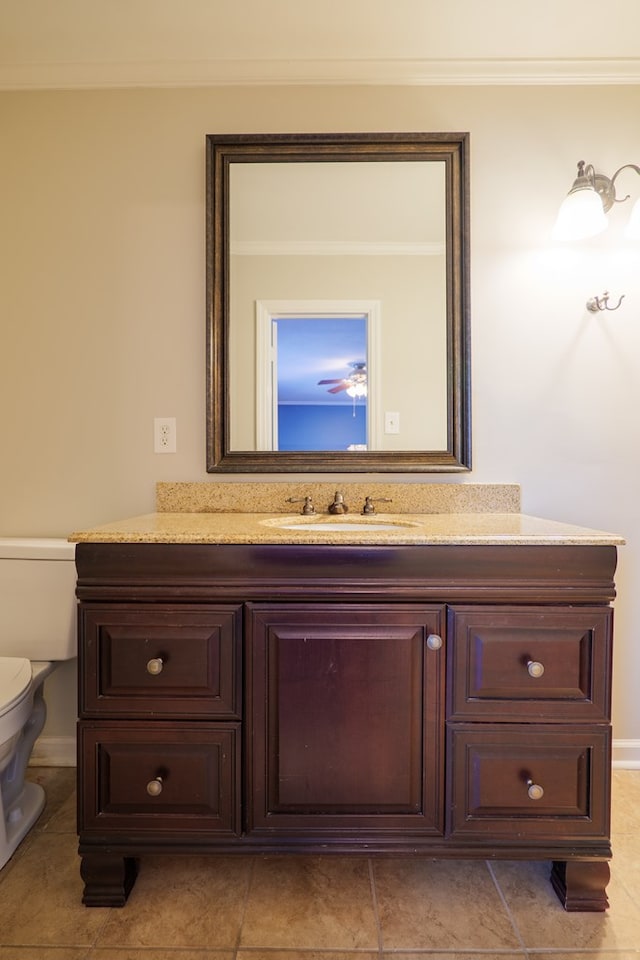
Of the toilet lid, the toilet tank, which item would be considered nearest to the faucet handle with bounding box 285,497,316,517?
the toilet tank

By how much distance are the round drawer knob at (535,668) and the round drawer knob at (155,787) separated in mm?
876

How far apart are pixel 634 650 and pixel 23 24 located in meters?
2.79

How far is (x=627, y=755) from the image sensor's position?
1.68 m

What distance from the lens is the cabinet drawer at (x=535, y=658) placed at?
1.12 m

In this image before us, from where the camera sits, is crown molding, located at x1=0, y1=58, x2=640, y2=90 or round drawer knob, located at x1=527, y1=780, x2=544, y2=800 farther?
crown molding, located at x1=0, y1=58, x2=640, y2=90

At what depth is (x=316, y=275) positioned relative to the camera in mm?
1636

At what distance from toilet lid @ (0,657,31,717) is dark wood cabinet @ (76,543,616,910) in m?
0.24

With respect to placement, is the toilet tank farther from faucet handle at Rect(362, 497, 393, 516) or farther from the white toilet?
faucet handle at Rect(362, 497, 393, 516)

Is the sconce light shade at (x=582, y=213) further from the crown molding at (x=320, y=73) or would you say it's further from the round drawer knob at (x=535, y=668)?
the round drawer knob at (x=535, y=668)

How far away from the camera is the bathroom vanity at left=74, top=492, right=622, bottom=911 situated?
1.12 m

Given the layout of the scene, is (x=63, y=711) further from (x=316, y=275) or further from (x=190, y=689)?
(x=316, y=275)

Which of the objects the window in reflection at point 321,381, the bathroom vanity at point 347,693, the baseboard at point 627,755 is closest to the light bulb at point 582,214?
the window in reflection at point 321,381

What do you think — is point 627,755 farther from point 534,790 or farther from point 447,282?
point 447,282

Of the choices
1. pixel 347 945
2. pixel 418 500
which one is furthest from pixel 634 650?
pixel 347 945
